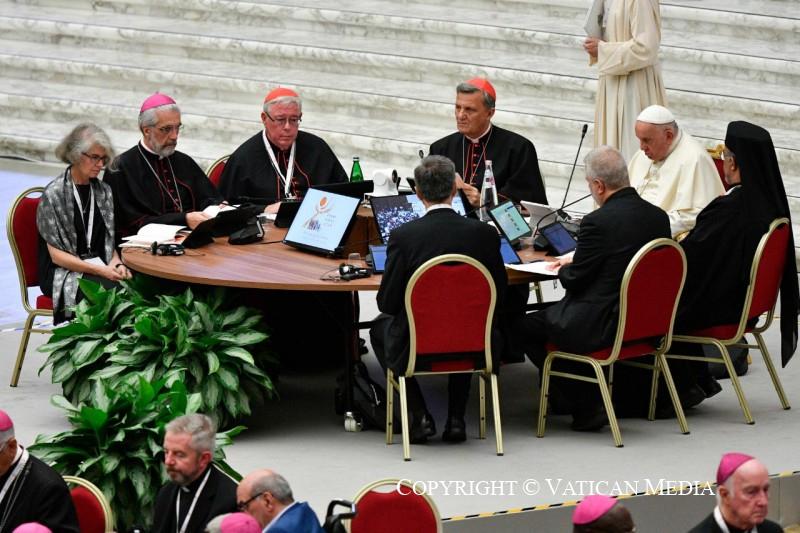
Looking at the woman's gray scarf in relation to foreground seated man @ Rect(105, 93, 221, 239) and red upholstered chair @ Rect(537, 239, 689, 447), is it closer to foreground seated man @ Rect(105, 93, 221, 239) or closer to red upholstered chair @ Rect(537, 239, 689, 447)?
foreground seated man @ Rect(105, 93, 221, 239)

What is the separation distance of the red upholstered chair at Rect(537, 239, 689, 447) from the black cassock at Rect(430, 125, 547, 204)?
155cm

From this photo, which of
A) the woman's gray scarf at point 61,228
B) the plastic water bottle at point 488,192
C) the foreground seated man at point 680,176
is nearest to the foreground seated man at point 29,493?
the woman's gray scarf at point 61,228

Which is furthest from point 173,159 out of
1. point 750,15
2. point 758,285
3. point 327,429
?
point 750,15

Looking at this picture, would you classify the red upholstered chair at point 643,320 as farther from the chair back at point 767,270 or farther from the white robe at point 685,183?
the white robe at point 685,183

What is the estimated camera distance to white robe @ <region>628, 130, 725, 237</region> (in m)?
7.48

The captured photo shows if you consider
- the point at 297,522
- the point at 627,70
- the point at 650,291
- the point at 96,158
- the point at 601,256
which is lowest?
the point at 297,522

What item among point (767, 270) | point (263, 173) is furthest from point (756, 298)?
point (263, 173)

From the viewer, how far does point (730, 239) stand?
22.2ft

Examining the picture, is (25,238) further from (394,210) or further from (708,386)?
(708,386)

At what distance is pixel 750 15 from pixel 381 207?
501cm

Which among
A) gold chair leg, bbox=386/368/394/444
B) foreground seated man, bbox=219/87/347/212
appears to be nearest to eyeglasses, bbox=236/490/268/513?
gold chair leg, bbox=386/368/394/444

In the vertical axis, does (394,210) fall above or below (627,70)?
below

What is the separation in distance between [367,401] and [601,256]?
120 cm

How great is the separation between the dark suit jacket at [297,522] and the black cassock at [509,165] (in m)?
3.77
